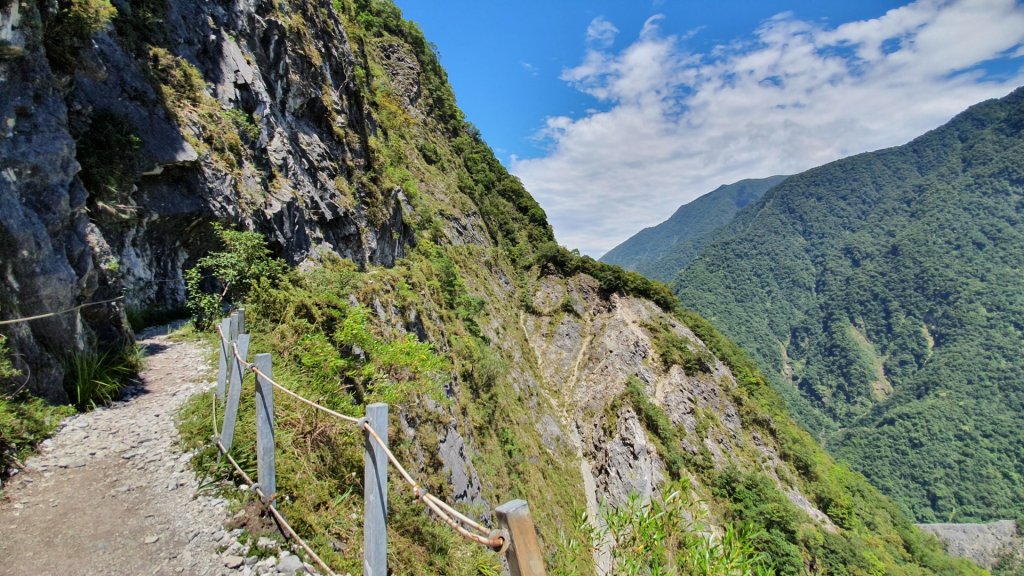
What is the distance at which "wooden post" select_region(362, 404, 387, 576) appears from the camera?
10.0ft

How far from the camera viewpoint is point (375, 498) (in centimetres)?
316

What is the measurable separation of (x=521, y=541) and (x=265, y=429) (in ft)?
11.3

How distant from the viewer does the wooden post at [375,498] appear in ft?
10.0

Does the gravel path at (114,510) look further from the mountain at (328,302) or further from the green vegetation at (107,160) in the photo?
the green vegetation at (107,160)

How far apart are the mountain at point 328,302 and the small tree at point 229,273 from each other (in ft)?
0.20

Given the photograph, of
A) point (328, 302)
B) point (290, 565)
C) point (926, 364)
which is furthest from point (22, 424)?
point (926, 364)

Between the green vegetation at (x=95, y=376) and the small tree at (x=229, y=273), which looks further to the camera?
the small tree at (x=229, y=273)

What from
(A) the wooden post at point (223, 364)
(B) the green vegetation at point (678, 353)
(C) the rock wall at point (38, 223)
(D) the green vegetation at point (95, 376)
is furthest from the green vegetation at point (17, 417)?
(B) the green vegetation at point (678, 353)

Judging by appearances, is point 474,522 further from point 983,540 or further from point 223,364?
point 983,540

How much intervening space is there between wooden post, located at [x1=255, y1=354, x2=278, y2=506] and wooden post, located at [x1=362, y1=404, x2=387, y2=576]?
1800mm

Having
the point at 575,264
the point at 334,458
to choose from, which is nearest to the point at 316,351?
the point at 334,458

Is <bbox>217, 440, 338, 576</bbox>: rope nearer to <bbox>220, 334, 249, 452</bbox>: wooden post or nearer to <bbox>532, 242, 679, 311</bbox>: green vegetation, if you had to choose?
<bbox>220, 334, 249, 452</bbox>: wooden post

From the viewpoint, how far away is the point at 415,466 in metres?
8.95

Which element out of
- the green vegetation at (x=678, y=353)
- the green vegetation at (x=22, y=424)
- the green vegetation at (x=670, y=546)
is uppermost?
the green vegetation at (x=22, y=424)
